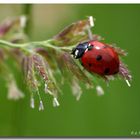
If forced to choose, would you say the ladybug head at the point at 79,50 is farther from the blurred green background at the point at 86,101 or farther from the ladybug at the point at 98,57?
the blurred green background at the point at 86,101

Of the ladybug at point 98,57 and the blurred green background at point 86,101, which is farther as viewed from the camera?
the blurred green background at point 86,101

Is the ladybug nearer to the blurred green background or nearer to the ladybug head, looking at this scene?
the ladybug head

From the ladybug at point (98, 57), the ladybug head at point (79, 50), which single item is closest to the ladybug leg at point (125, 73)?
the ladybug at point (98, 57)

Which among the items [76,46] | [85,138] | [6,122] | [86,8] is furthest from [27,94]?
[76,46]

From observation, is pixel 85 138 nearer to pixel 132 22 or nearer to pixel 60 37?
pixel 132 22

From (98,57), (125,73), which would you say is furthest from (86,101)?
(125,73)

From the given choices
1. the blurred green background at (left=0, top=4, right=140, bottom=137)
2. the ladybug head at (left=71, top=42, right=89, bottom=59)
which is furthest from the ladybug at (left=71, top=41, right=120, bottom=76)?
the blurred green background at (left=0, top=4, right=140, bottom=137)

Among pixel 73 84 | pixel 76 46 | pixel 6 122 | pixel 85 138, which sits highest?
pixel 76 46
